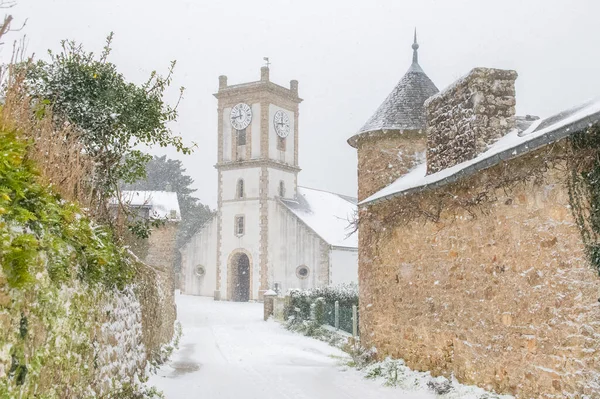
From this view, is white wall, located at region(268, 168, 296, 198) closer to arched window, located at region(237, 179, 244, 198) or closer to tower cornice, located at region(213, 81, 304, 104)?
arched window, located at region(237, 179, 244, 198)

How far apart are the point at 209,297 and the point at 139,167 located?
29877 millimetres

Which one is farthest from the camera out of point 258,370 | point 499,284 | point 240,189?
point 240,189

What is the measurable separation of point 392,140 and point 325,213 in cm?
2873

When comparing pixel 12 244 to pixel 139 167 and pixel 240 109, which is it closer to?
pixel 139 167

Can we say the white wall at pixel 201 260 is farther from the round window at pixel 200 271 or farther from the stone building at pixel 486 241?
the stone building at pixel 486 241

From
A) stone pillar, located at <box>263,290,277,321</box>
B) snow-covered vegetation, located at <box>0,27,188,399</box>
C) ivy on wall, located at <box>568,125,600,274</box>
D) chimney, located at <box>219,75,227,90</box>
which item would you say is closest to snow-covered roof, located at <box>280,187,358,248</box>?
stone pillar, located at <box>263,290,277,321</box>

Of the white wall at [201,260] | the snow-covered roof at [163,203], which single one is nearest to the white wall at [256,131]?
the white wall at [201,260]

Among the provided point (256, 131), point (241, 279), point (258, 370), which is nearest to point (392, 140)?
point (258, 370)

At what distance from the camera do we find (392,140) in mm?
12391

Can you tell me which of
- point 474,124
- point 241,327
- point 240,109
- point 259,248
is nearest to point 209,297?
point 259,248

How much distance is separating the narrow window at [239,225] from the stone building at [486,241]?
2673cm

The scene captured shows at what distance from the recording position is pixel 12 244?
10.7 ft

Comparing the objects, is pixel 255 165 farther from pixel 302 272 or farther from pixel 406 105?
pixel 406 105

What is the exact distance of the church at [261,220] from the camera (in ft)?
120
